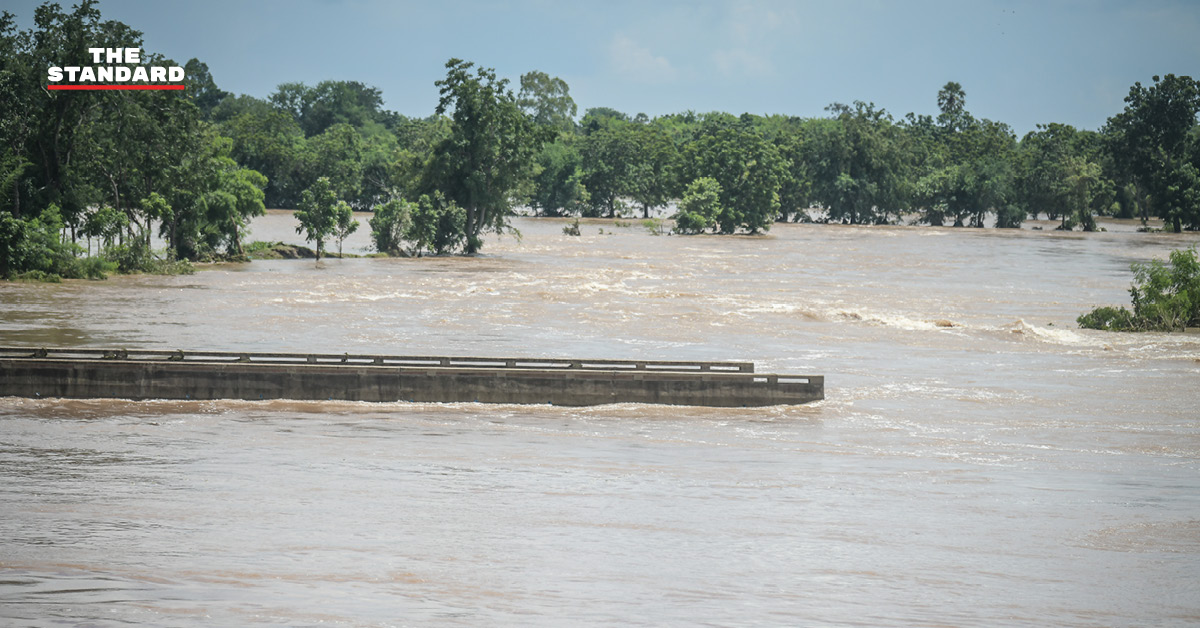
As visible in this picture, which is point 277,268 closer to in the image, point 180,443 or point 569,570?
point 180,443

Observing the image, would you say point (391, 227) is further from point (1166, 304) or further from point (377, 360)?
point (377, 360)

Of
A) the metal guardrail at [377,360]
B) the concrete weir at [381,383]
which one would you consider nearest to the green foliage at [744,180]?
the metal guardrail at [377,360]

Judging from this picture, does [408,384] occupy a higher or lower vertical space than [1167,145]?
lower

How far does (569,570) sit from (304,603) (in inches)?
121

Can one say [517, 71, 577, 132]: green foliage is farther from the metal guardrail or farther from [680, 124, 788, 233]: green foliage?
the metal guardrail

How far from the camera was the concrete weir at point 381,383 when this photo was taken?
22703mm

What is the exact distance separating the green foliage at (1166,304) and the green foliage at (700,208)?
71.8 meters

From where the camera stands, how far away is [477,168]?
7356cm

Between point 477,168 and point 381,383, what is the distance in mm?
52033

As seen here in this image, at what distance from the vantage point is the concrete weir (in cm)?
2270

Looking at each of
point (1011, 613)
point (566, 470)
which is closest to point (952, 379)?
point (566, 470)

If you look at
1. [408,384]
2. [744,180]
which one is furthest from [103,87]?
[744,180]

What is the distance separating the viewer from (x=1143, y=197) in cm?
12794

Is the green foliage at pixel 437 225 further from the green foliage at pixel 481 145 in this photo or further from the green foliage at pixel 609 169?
the green foliage at pixel 609 169
